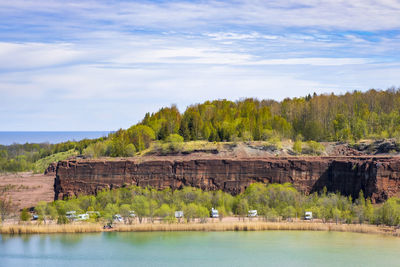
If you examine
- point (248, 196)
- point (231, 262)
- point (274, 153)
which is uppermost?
point (274, 153)

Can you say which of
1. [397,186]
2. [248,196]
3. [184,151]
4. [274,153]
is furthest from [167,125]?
[397,186]

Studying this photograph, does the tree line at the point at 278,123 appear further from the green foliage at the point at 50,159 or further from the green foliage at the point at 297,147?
the green foliage at the point at 50,159

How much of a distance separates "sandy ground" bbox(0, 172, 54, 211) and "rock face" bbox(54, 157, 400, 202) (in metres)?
7.99

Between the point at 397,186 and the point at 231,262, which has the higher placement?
the point at 397,186

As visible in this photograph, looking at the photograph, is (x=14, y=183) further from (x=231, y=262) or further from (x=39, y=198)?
(x=231, y=262)

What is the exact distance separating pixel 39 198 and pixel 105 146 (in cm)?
1276

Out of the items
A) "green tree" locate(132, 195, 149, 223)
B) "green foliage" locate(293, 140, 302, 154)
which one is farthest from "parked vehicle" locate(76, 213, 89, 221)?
"green foliage" locate(293, 140, 302, 154)

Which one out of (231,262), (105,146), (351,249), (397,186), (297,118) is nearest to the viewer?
(231,262)

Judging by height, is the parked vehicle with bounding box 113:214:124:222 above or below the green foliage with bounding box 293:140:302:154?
below

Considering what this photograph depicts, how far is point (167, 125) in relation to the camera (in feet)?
287

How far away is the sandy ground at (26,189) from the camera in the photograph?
248ft

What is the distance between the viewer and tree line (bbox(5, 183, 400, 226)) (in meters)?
54.8

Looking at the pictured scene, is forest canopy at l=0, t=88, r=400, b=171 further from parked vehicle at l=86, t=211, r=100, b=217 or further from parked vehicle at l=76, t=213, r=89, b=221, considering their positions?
parked vehicle at l=76, t=213, r=89, b=221

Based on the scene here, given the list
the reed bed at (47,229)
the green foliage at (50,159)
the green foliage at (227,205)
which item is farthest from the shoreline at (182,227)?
the green foliage at (50,159)
